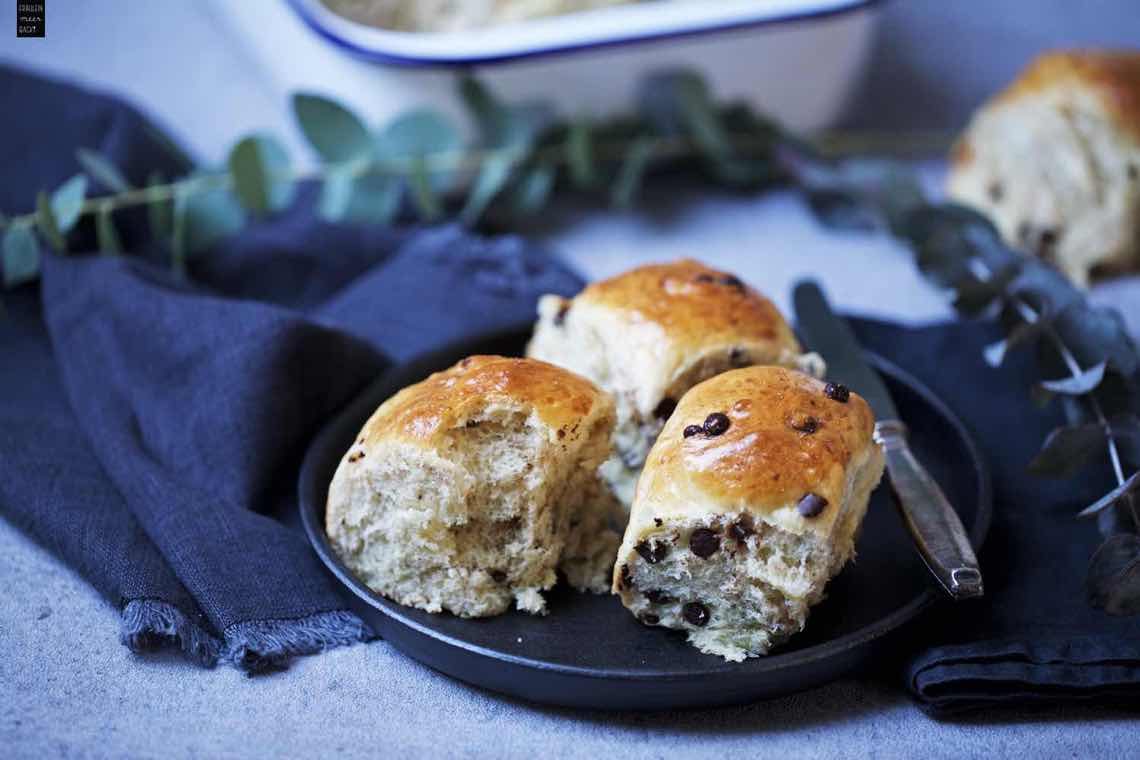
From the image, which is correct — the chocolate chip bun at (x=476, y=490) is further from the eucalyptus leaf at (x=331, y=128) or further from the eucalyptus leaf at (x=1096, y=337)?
the eucalyptus leaf at (x=331, y=128)

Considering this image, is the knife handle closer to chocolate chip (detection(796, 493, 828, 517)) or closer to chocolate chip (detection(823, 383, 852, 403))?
chocolate chip (detection(823, 383, 852, 403))

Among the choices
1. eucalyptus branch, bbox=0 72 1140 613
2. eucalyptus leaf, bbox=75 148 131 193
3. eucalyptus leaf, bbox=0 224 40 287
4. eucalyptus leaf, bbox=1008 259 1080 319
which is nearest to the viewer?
eucalyptus branch, bbox=0 72 1140 613

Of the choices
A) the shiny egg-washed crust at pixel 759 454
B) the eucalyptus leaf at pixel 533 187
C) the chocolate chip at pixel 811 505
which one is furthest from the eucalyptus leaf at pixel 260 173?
the chocolate chip at pixel 811 505

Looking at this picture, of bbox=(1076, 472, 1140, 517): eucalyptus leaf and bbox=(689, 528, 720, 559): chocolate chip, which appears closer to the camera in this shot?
bbox=(689, 528, 720, 559): chocolate chip

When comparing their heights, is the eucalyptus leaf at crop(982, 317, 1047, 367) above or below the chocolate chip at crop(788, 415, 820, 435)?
below

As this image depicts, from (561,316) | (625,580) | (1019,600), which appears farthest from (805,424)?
(561,316)

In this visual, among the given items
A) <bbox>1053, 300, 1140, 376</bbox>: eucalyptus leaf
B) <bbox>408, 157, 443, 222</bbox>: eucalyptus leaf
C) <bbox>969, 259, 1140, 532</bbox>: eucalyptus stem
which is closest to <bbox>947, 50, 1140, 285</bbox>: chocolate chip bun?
<bbox>969, 259, 1140, 532</bbox>: eucalyptus stem

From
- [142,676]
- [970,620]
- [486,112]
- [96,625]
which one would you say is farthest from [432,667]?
[486,112]

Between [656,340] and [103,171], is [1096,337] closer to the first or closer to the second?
[656,340]
